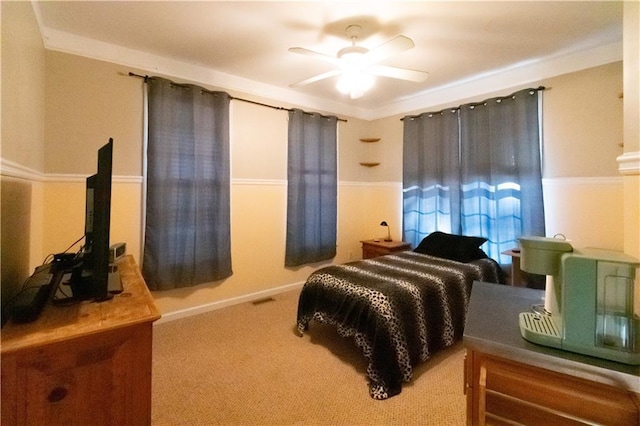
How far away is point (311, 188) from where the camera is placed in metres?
3.83

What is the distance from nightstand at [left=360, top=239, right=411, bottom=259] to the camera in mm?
3832

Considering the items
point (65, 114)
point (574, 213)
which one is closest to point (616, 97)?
point (574, 213)

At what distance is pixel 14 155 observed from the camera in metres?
1.45

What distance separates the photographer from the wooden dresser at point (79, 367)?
0.82 m

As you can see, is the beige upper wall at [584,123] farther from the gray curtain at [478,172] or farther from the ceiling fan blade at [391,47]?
the ceiling fan blade at [391,47]

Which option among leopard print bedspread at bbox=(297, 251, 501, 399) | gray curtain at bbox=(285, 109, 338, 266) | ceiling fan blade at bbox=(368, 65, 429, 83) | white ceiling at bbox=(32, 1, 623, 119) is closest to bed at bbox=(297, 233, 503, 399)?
leopard print bedspread at bbox=(297, 251, 501, 399)

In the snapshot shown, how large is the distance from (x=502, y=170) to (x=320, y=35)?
233cm

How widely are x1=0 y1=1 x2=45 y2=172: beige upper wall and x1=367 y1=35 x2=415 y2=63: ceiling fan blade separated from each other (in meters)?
1.95

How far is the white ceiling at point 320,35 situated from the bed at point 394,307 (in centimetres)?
198

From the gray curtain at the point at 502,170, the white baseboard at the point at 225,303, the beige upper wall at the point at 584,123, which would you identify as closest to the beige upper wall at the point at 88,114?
the white baseboard at the point at 225,303

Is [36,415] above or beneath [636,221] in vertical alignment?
beneath

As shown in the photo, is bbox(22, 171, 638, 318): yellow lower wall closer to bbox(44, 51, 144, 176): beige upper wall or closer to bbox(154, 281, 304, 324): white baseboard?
bbox(154, 281, 304, 324): white baseboard

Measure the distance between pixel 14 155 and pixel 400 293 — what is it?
235cm

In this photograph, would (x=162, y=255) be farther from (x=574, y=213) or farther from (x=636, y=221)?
(x=574, y=213)
